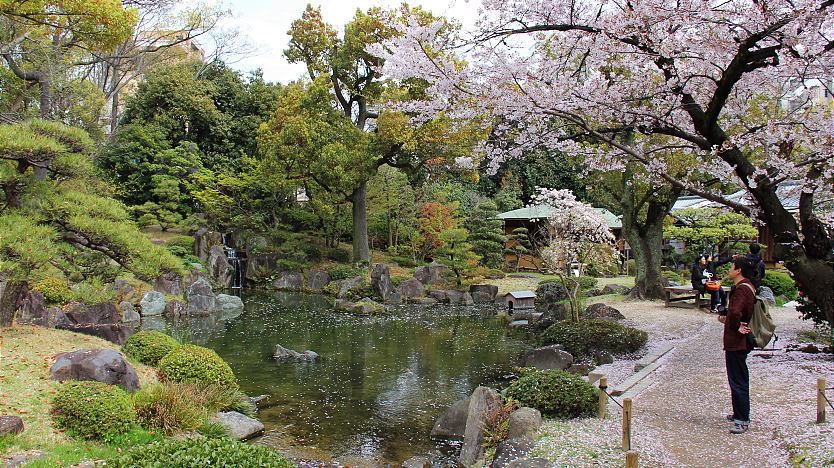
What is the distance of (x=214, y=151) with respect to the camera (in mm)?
26375

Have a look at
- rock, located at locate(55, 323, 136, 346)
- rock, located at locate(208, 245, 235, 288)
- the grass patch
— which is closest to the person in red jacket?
the grass patch

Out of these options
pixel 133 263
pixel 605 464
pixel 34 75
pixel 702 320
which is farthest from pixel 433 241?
pixel 605 464

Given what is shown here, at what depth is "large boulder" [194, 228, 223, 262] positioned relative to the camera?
837 inches

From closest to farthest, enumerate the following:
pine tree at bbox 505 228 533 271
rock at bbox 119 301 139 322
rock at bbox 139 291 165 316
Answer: rock at bbox 119 301 139 322
rock at bbox 139 291 165 316
pine tree at bbox 505 228 533 271

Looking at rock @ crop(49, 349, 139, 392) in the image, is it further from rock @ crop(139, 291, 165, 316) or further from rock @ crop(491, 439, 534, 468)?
rock @ crop(139, 291, 165, 316)

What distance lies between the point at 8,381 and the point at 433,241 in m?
17.9

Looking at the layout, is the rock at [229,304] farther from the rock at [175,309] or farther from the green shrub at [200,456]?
the green shrub at [200,456]

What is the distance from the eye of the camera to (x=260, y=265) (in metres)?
22.1

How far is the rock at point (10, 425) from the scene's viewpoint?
462 cm

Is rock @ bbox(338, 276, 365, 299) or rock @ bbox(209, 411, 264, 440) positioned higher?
rock @ bbox(338, 276, 365, 299)

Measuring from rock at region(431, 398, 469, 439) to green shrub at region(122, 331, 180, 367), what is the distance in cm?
399

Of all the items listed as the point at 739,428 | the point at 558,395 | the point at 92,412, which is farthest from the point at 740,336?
the point at 92,412

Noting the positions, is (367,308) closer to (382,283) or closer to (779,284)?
(382,283)

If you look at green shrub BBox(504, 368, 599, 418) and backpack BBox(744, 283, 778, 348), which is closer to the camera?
backpack BBox(744, 283, 778, 348)
